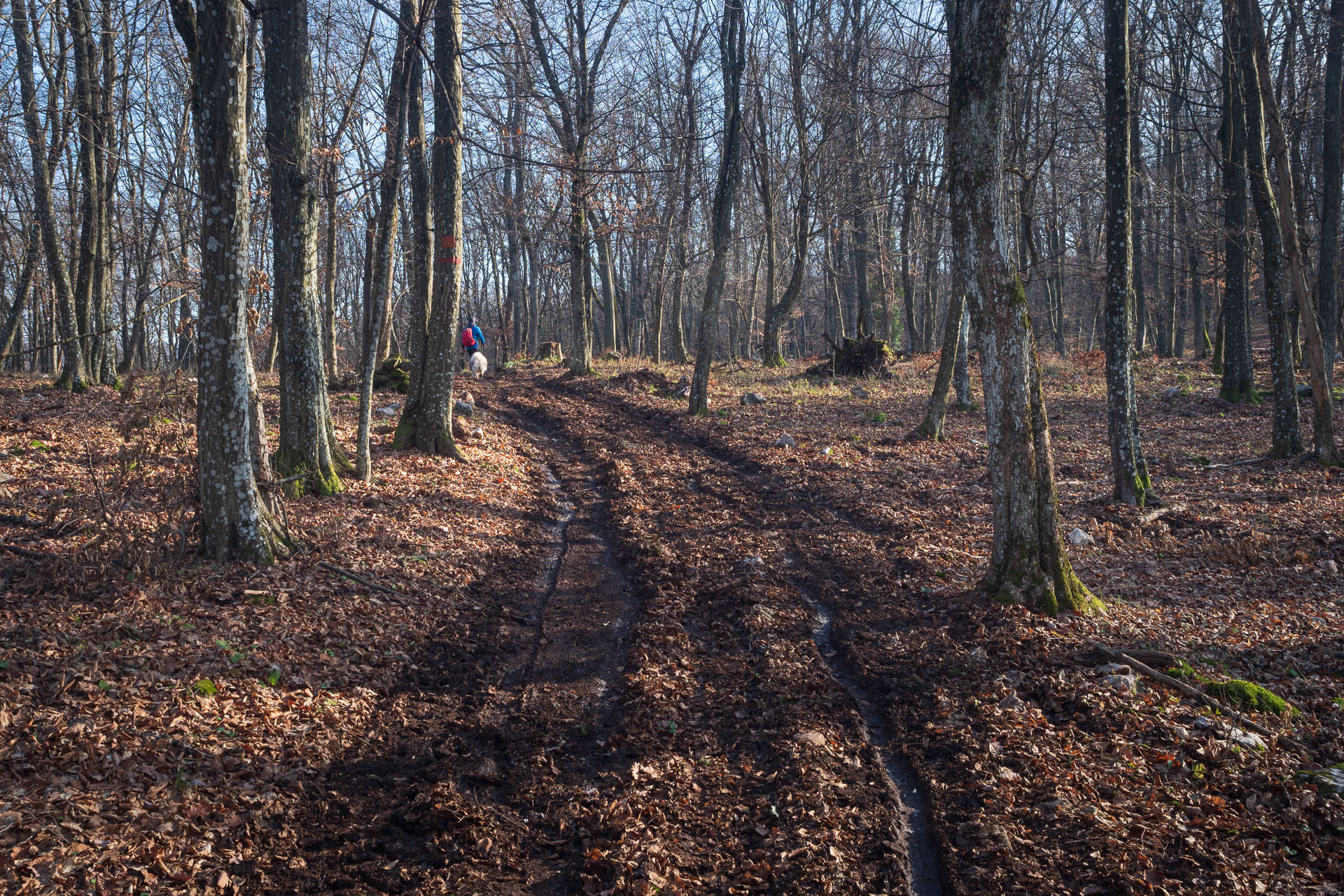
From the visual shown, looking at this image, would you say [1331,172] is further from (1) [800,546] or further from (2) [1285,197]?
(1) [800,546]

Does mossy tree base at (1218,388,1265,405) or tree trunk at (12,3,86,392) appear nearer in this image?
tree trunk at (12,3,86,392)

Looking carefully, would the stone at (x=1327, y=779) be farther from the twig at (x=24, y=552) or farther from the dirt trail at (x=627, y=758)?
the twig at (x=24, y=552)

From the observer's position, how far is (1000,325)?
612 centimetres

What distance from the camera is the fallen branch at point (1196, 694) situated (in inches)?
173

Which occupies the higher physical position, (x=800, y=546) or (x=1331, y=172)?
(x=1331, y=172)

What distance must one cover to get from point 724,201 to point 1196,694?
13768 millimetres

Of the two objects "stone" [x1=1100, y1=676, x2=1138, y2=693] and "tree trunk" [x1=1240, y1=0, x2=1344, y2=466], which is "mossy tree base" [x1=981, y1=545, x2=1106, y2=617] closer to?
"stone" [x1=1100, y1=676, x2=1138, y2=693]

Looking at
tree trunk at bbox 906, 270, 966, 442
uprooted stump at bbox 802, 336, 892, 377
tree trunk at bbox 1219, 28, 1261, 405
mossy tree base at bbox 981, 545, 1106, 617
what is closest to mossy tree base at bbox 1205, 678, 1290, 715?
mossy tree base at bbox 981, 545, 1106, 617

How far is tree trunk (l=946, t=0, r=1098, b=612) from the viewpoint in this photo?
6074mm

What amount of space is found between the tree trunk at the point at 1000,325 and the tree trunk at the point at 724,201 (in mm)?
9951

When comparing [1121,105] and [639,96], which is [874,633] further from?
[639,96]

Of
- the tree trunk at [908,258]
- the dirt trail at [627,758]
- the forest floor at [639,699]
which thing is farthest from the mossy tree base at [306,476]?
the tree trunk at [908,258]

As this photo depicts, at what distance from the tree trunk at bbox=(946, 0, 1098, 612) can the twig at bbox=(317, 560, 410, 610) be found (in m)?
5.69

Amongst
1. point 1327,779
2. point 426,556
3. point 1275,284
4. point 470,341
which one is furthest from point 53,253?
point 1275,284
